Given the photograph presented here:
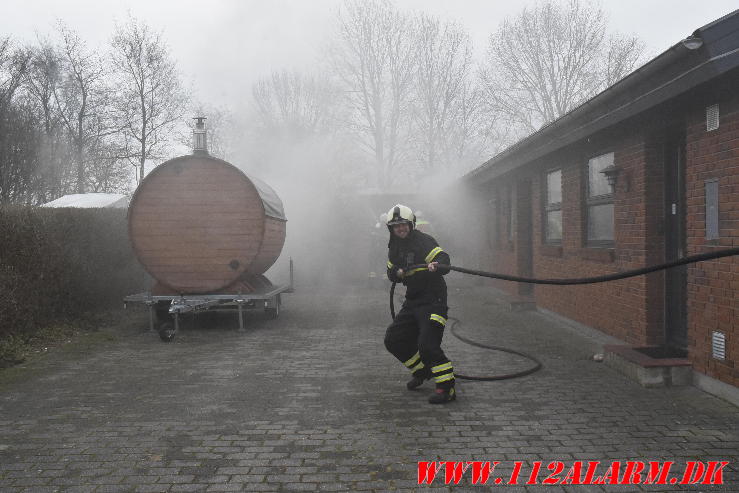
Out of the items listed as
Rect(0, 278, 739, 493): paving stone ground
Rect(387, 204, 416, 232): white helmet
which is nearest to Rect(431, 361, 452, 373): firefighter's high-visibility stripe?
Rect(0, 278, 739, 493): paving stone ground

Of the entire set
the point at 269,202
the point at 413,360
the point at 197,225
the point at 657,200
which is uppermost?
the point at 269,202

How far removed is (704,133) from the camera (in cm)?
531

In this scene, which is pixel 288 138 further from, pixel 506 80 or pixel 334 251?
pixel 506 80

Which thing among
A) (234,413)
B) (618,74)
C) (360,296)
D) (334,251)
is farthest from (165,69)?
(234,413)

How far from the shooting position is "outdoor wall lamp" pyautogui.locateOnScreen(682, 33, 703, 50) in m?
4.52

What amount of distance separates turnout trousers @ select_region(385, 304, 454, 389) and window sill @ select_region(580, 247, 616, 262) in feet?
10.2

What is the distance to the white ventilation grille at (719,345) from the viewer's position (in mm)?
4945

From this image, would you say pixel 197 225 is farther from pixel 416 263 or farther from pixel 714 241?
pixel 714 241

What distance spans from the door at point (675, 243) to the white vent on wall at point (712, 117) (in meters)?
1.01

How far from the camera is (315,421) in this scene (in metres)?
4.59

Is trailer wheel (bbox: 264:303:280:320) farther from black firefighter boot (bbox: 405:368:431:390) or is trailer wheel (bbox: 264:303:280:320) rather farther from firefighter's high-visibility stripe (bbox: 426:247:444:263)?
firefighter's high-visibility stripe (bbox: 426:247:444:263)

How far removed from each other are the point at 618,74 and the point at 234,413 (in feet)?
96.7

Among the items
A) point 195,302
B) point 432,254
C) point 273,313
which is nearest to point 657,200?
point 432,254

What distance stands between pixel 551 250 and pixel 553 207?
752 millimetres
